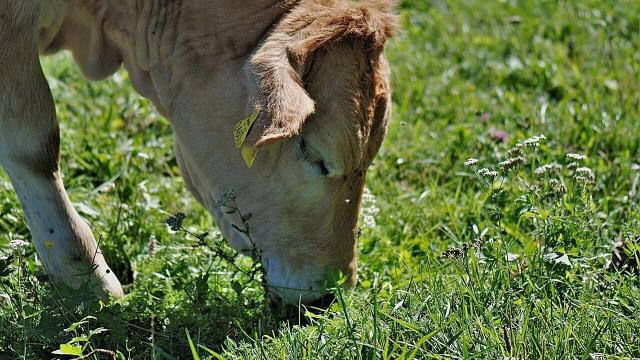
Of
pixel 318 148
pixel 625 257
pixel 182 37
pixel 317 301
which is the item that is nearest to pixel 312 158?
pixel 318 148

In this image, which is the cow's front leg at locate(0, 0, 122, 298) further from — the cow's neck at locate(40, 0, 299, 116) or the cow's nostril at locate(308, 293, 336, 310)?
the cow's nostril at locate(308, 293, 336, 310)

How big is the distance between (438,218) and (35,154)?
6.88 ft

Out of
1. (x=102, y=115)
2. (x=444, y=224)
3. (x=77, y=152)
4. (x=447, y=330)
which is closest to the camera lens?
(x=447, y=330)

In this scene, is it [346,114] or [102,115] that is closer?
[346,114]

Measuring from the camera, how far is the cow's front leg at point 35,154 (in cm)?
445

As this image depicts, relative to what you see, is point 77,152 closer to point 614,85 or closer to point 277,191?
point 277,191

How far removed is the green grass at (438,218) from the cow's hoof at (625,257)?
7cm

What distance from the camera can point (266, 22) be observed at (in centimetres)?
448

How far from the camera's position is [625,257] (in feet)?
15.2

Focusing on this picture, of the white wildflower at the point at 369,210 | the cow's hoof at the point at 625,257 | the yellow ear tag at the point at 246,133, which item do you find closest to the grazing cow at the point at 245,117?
the yellow ear tag at the point at 246,133

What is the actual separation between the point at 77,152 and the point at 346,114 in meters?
2.24

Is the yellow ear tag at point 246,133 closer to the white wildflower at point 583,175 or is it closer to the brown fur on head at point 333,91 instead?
the brown fur on head at point 333,91

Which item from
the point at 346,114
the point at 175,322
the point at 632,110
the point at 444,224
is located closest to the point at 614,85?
the point at 632,110

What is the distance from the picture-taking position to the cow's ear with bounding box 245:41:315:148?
394 cm
